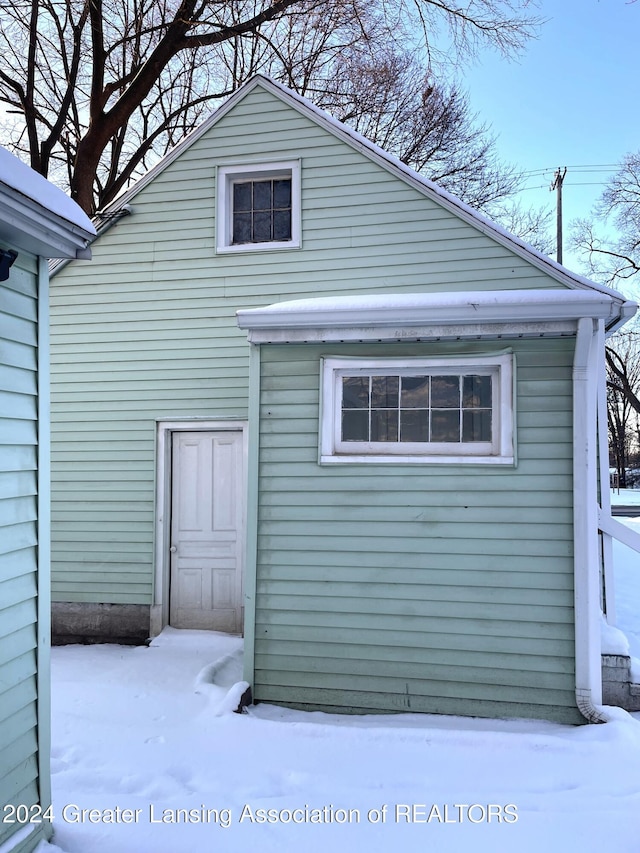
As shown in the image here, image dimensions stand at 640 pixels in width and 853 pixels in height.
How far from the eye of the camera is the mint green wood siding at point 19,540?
2352 mm

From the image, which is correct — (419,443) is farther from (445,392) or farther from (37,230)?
(37,230)

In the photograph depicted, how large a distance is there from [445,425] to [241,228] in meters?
3.60

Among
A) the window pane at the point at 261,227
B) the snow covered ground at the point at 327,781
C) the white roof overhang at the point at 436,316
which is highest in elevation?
the window pane at the point at 261,227

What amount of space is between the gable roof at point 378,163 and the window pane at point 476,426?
6.53 feet

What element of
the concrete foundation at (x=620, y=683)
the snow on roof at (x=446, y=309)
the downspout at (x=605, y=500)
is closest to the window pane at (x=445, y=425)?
the snow on roof at (x=446, y=309)

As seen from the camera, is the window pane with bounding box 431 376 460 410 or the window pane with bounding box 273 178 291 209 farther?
the window pane with bounding box 273 178 291 209

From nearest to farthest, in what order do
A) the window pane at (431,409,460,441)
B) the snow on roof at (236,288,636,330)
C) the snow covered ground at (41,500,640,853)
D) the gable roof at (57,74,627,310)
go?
the snow covered ground at (41,500,640,853), the snow on roof at (236,288,636,330), the window pane at (431,409,460,441), the gable roof at (57,74,627,310)

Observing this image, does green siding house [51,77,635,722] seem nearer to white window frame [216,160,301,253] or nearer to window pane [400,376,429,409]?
window pane [400,376,429,409]

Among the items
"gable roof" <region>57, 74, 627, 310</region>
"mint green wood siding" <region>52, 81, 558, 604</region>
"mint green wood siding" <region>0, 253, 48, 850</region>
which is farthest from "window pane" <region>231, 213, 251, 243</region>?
"mint green wood siding" <region>0, 253, 48, 850</region>

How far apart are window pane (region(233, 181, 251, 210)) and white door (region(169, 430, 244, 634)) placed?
8.27 ft

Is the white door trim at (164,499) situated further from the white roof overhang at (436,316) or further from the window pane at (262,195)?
the window pane at (262,195)

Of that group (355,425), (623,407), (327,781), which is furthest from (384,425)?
(623,407)

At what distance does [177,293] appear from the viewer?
20.3ft

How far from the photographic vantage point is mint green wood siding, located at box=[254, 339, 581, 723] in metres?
3.82
